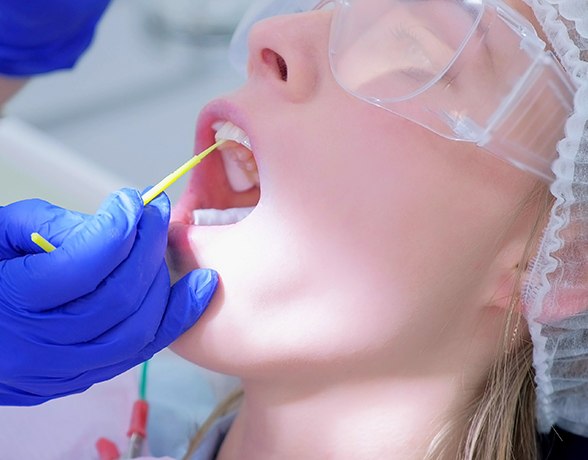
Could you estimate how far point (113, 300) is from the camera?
1.07 metres

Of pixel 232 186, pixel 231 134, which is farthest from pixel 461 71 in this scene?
pixel 232 186

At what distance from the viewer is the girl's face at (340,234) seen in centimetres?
112

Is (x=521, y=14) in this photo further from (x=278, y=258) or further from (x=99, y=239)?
(x=99, y=239)

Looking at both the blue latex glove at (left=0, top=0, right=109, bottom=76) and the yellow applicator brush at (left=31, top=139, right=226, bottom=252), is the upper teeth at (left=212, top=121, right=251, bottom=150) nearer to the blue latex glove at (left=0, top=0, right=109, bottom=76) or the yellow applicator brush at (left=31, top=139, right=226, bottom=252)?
the yellow applicator brush at (left=31, top=139, right=226, bottom=252)

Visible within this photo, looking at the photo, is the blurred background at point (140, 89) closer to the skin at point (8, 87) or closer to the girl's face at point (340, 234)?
the skin at point (8, 87)

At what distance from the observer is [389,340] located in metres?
1.16

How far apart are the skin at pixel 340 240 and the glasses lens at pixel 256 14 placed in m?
0.21

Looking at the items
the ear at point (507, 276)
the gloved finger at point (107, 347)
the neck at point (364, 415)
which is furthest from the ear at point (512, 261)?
the gloved finger at point (107, 347)

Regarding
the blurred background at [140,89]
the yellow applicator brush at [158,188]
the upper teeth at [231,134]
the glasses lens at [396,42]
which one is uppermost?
the glasses lens at [396,42]

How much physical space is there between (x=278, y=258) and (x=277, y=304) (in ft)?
0.19

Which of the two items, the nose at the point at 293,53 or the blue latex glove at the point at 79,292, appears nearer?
the blue latex glove at the point at 79,292

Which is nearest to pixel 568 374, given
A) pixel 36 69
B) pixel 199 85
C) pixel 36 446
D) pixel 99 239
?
pixel 99 239

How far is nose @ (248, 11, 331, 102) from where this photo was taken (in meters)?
1.14

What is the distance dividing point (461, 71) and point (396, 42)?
0.30 ft
